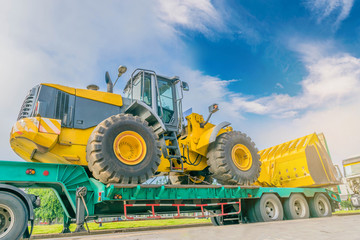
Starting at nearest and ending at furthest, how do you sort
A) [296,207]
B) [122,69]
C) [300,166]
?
[122,69], [296,207], [300,166]

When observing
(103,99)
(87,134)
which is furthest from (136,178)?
(103,99)

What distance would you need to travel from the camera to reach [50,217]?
3316 centimetres

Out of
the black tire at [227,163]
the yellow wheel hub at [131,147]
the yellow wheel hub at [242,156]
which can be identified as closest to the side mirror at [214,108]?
the black tire at [227,163]

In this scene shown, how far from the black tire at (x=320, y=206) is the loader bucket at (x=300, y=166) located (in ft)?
1.64

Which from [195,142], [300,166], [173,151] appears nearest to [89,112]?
[173,151]

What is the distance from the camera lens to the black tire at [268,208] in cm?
837

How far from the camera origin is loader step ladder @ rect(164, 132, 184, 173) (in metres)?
7.32

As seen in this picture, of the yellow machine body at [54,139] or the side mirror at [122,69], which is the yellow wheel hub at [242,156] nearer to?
the yellow machine body at [54,139]

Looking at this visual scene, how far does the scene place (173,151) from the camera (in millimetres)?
7707

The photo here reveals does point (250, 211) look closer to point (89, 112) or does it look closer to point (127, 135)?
point (127, 135)

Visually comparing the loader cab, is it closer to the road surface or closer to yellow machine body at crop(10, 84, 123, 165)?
yellow machine body at crop(10, 84, 123, 165)

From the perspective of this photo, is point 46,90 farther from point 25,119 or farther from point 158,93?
point 158,93

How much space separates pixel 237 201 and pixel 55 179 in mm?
5357

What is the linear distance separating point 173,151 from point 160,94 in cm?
181
